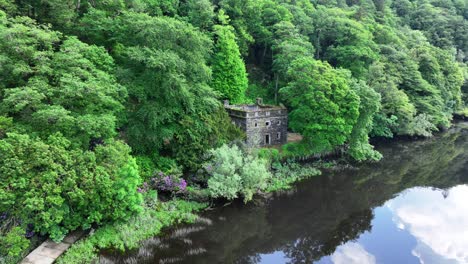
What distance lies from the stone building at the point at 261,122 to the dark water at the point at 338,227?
660 centimetres

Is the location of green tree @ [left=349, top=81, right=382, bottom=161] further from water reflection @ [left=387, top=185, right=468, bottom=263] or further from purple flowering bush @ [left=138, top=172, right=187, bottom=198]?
purple flowering bush @ [left=138, top=172, right=187, bottom=198]

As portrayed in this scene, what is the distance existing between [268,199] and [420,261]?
11130mm

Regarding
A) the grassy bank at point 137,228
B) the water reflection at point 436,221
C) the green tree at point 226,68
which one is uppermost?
the green tree at point 226,68

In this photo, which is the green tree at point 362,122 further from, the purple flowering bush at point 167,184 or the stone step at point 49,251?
the stone step at point 49,251

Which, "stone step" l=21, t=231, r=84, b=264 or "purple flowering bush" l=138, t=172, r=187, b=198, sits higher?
"stone step" l=21, t=231, r=84, b=264

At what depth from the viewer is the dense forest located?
1847 cm

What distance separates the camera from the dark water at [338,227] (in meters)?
20.6

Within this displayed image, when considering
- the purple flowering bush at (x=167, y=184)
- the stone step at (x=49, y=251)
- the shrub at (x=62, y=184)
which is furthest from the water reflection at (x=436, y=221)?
the stone step at (x=49, y=251)

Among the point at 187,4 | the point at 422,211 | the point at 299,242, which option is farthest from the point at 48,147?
the point at 187,4

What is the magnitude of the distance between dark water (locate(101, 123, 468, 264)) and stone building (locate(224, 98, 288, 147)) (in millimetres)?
6602

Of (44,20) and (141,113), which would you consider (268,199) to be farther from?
(44,20)

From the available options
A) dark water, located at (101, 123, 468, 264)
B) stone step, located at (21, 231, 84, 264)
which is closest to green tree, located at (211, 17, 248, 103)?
dark water, located at (101, 123, 468, 264)

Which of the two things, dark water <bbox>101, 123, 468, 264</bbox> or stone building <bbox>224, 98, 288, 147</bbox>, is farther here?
stone building <bbox>224, 98, 288, 147</bbox>

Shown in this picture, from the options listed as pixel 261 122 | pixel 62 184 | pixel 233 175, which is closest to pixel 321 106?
pixel 261 122
